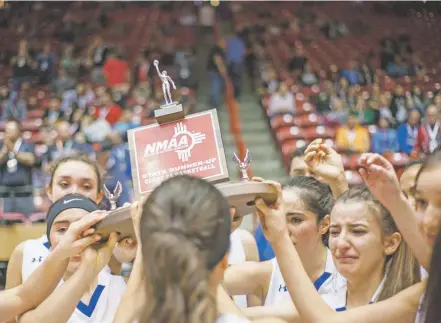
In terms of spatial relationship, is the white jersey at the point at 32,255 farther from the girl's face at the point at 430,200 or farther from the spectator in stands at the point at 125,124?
the spectator in stands at the point at 125,124

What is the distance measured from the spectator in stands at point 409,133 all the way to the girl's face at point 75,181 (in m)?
7.28

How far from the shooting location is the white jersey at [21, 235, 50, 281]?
2.92 m

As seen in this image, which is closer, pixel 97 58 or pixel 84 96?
pixel 84 96

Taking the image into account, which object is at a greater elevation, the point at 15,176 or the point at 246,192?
the point at 15,176

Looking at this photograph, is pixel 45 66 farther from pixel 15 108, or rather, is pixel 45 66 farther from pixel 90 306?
pixel 90 306

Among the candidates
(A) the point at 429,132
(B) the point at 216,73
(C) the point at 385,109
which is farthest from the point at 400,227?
(B) the point at 216,73

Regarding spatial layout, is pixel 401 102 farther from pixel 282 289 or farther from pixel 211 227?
pixel 211 227

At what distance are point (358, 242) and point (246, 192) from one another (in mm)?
551

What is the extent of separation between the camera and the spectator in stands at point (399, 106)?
36.2 feet

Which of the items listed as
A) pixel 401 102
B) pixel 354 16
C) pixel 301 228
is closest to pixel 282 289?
pixel 301 228

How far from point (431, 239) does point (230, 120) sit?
10.1 m

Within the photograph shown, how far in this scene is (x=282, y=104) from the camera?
38.4 ft

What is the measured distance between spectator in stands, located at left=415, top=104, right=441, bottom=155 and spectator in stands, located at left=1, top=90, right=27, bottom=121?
6258 millimetres

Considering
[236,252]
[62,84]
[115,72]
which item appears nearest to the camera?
[236,252]
